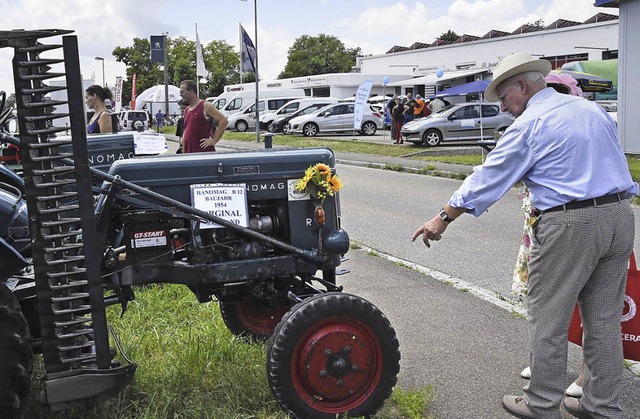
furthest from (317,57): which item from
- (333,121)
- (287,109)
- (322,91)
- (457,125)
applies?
(457,125)

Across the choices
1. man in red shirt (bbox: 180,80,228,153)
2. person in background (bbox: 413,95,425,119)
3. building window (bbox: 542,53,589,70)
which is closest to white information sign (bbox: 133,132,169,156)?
man in red shirt (bbox: 180,80,228,153)

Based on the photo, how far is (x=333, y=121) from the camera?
32781mm

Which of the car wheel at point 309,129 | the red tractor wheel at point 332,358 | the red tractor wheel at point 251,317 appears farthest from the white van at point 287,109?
the red tractor wheel at point 332,358

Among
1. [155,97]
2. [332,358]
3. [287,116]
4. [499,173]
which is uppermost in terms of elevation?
[155,97]

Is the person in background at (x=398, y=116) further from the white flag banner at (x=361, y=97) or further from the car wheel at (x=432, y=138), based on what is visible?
the car wheel at (x=432, y=138)

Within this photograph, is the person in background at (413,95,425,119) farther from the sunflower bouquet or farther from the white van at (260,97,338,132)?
the sunflower bouquet

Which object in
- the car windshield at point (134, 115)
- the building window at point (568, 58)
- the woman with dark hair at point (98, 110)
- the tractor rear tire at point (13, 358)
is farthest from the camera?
the building window at point (568, 58)

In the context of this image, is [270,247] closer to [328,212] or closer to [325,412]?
[328,212]

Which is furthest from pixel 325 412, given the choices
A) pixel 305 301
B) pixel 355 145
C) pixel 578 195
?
pixel 355 145

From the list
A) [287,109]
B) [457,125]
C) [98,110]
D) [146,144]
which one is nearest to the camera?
[146,144]

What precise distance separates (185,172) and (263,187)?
0.46 meters

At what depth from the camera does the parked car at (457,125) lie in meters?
24.2

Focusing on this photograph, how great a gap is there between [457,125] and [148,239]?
21741mm

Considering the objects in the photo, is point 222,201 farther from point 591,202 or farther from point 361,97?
point 361,97
